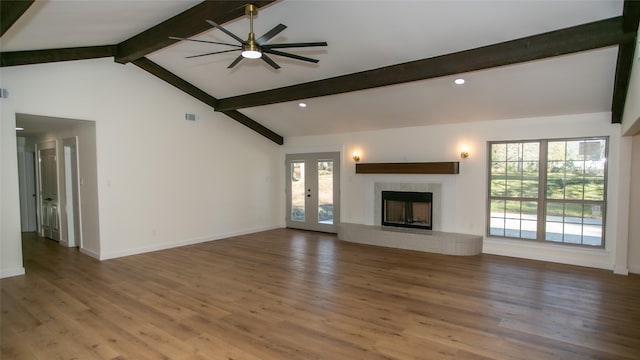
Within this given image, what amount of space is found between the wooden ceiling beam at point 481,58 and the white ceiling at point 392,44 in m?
0.09

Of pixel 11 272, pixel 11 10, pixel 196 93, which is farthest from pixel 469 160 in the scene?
pixel 11 272

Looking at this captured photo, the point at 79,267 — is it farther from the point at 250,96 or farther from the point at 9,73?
the point at 250,96

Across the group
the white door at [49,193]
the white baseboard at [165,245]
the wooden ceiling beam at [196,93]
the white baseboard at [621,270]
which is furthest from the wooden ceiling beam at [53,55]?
the white baseboard at [621,270]

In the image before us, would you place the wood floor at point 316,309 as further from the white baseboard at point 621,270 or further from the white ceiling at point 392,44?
the white ceiling at point 392,44

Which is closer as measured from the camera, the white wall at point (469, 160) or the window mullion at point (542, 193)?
the white wall at point (469, 160)

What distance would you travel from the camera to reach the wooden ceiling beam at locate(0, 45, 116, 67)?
4.61m

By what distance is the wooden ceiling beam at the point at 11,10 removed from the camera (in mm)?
2865

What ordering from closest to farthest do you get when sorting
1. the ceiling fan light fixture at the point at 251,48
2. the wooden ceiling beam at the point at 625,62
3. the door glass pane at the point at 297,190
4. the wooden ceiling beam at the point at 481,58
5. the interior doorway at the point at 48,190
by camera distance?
the wooden ceiling beam at the point at 625,62 < the ceiling fan light fixture at the point at 251,48 < the wooden ceiling beam at the point at 481,58 < the interior doorway at the point at 48,190 < the door glass pane at the point at 297,190

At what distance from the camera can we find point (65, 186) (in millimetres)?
6641

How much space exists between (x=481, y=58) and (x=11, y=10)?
4.72 meters

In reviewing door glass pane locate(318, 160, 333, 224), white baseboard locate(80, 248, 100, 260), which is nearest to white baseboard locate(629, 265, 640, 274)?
door glass pane locate(318, 160, 333, 224)

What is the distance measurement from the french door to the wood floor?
254cm

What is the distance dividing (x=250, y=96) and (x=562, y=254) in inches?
239

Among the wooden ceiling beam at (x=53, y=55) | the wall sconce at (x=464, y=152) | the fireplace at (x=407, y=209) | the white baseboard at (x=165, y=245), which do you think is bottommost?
the white baseboard at (x=165, y=245)
